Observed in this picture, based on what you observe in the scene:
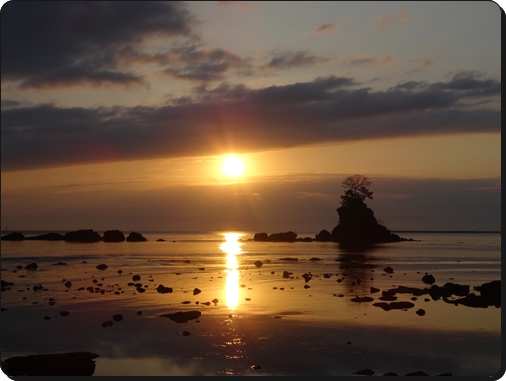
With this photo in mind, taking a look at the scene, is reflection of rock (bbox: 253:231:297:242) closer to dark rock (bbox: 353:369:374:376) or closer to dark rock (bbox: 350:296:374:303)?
dark rock (bbox: 350:296:374:303)

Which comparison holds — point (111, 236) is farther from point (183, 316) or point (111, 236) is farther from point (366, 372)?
point (366, 372)

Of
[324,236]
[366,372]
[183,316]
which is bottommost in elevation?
[366,372]

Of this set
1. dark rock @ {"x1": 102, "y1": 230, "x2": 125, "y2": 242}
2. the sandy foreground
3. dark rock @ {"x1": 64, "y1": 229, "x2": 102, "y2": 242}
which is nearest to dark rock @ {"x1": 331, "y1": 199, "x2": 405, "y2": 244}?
dark rock @ {"x1": 102, "y1": 230, "x2": 125, "y2": 242}

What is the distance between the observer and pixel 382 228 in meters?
123

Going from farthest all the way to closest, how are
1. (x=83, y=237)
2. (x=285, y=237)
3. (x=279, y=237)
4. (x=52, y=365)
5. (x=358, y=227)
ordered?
(x=279, y=237)
(x=285, y=237)
(x=83, y=237)
(x=358, y=227)
(x=52, y=365)

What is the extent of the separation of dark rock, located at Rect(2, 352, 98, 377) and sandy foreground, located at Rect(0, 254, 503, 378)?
574mm

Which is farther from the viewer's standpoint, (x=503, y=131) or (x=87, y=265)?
(x=87, y=265)

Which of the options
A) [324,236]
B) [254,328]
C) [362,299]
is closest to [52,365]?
[254,328]

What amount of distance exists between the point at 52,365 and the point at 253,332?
7777mm

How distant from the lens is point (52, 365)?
47.9 feet

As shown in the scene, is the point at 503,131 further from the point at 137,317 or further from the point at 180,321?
the point at 137,317

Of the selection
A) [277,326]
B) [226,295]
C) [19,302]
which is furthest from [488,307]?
[19,302]

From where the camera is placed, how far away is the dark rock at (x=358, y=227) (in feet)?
352

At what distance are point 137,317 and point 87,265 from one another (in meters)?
32.3
